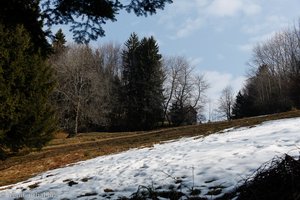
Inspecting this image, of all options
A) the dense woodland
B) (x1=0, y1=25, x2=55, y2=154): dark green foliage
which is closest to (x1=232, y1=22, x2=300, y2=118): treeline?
the dense woodland

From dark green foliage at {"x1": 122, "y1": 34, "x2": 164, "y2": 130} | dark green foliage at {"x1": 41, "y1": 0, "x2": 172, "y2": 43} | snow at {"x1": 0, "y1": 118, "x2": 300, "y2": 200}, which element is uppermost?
dark green foliage at {"x1": 122, "y1": 34, "x2": 164, "y2": 130}

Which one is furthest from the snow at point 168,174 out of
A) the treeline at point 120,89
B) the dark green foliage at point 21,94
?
the treeline at point 120,89

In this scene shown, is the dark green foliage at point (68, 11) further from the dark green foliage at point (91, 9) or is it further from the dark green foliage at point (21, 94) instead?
the dark green foliage at point (21, 94)

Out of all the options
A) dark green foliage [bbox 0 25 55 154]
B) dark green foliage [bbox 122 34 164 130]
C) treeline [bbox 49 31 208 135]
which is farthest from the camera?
dark green foliage [bbox 122 34 164 130]

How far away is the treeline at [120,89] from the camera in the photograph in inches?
1844

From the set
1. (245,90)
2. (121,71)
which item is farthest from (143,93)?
(245,90)

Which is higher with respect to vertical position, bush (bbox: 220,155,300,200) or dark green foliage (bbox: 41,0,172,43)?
dark green foliage (bbox: 41,0,172,43)

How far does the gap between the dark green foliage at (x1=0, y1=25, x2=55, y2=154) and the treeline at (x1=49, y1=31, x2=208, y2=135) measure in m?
23.6

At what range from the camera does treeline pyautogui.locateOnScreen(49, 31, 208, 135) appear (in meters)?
46.8

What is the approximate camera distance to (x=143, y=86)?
59781mm

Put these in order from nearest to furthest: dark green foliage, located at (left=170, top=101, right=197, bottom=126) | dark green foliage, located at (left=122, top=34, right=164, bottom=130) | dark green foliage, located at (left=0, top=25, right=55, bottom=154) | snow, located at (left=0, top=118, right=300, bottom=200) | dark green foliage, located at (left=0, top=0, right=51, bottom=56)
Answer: snow, located at (left=0, top=118, right=300, bottom=200) → dark green foliage, located at (left=0, top=0, right=51, bottom=56) → dark green foliage, located at (left=0, top=25, right=55, bottom=154) → dark green foliage, located at (left=122, top=34, right=164, bottom=130) → dark green foliage, located at (left=170, top=101, right=197, bottom=126)

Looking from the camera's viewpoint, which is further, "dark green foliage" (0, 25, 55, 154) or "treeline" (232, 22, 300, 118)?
"treeline" (232, 22, 300, 118)

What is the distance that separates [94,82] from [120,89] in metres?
12.0

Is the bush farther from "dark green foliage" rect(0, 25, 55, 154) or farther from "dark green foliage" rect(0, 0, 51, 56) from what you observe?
"dark green foliage" rect(0, 25, 55, 154)
